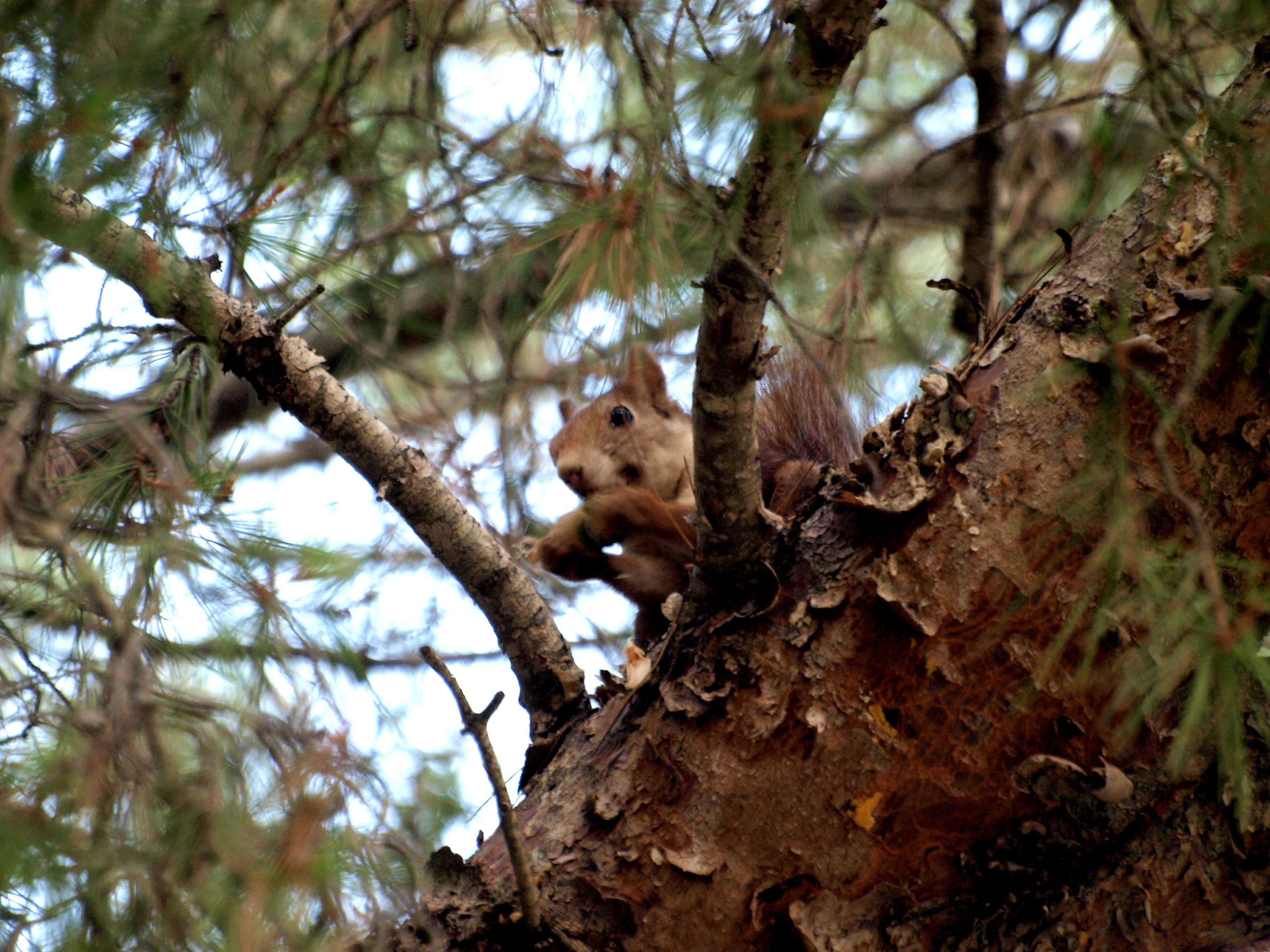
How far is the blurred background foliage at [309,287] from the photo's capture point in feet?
3.06

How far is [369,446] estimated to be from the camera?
1397 millimetres

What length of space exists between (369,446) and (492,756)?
56cm

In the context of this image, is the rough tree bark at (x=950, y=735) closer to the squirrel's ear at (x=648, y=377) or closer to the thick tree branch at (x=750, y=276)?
the thick tree branch at (x=750, y=276)

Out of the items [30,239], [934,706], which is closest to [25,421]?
[30,239]

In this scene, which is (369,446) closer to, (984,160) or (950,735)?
(950,735)

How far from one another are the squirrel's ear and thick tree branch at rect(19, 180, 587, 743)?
57 cm

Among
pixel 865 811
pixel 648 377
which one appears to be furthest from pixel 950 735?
pixel 648 377

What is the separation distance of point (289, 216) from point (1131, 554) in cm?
120

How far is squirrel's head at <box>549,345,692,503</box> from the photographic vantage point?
6.28 feet

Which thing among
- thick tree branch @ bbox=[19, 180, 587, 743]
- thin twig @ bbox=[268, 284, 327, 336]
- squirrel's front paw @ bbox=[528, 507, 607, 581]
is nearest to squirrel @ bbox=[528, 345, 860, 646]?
squirrel's front paw @ bbox=[528, 507, 607, 581]

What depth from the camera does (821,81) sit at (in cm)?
86

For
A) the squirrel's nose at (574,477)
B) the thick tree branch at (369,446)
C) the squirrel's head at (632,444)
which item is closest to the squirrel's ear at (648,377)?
the squirrel's head at (632,444)

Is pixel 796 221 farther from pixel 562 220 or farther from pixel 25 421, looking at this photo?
pixel 25 421

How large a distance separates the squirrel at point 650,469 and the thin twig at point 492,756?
1.79 ft
